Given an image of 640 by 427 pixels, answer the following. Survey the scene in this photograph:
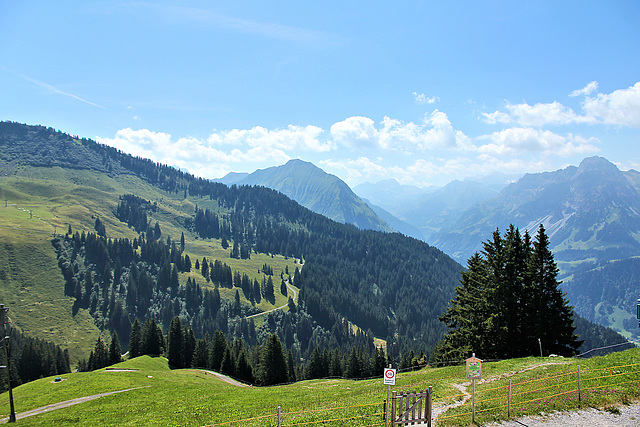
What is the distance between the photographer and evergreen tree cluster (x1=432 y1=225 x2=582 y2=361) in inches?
1726

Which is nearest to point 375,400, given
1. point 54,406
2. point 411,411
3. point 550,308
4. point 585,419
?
point 411,411

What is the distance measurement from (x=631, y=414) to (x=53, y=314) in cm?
20256

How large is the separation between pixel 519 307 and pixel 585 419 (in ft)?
99.9

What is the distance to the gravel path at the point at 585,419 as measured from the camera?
57.7 feet

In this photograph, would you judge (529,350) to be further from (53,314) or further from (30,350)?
(53,314)

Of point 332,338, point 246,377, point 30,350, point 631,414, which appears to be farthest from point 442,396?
point 332,338

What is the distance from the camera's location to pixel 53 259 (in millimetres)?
193375

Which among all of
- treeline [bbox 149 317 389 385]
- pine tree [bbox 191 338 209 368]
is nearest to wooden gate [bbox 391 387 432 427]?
treeline [bbox 149 317 389 385]

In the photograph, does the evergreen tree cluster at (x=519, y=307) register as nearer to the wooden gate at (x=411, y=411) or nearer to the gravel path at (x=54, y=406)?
the wooden gate at (x=411, y=411)

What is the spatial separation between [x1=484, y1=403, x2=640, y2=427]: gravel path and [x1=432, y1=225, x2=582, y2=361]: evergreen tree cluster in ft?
84.0

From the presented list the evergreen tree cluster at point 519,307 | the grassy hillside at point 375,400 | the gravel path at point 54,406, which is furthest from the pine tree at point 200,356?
the evergreen tree cluster at point 519,307

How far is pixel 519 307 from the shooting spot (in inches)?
1805

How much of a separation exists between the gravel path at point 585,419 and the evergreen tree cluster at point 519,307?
25616 mm

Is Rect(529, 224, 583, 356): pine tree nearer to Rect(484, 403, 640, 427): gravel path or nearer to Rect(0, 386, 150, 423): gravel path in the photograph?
Rect(484, 403, 640, 427): gravel path
